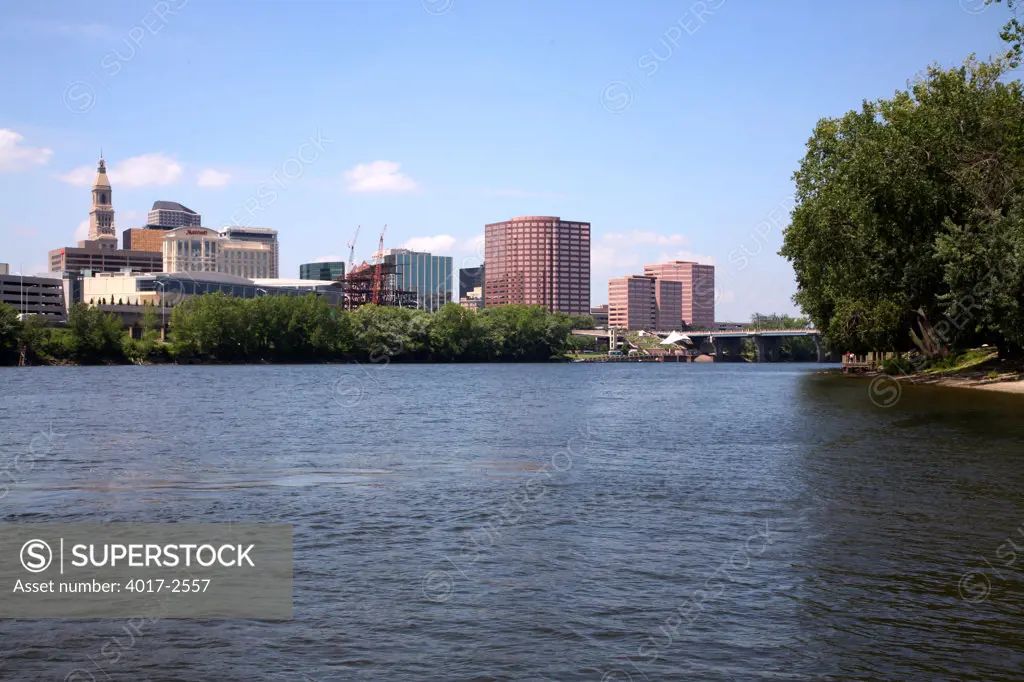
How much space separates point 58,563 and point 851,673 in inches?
553

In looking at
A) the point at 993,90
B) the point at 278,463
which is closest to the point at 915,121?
the point at 993,90

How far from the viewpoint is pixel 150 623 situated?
14.5 metres

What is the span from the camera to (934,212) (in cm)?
7362

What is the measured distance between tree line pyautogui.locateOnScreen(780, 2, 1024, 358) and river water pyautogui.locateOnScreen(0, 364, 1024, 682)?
23113 millimetres

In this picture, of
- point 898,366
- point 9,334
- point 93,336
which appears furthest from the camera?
point 93,336

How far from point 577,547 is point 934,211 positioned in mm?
63710

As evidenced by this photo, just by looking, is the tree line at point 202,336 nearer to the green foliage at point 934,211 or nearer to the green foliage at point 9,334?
the green foliage at point 9,334

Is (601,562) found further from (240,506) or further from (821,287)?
(821,287)

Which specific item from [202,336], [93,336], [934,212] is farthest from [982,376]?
[93,336]

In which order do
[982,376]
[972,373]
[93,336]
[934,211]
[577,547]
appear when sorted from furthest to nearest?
[93,336] → [972,373] → [982,376] → [934,211] → [577,547]

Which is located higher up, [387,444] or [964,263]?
[964,263]

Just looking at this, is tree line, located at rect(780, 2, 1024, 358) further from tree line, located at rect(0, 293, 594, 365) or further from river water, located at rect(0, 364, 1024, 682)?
tree line, located at rect(0, 293, 594, 365)

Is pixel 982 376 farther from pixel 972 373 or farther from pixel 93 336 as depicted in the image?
pixel 93 336

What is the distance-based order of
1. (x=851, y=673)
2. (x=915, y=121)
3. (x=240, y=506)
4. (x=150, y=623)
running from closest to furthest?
(x=851, y=673) < (x=150, y=623) < (x=240, y=506) < (x=915, y=121)
